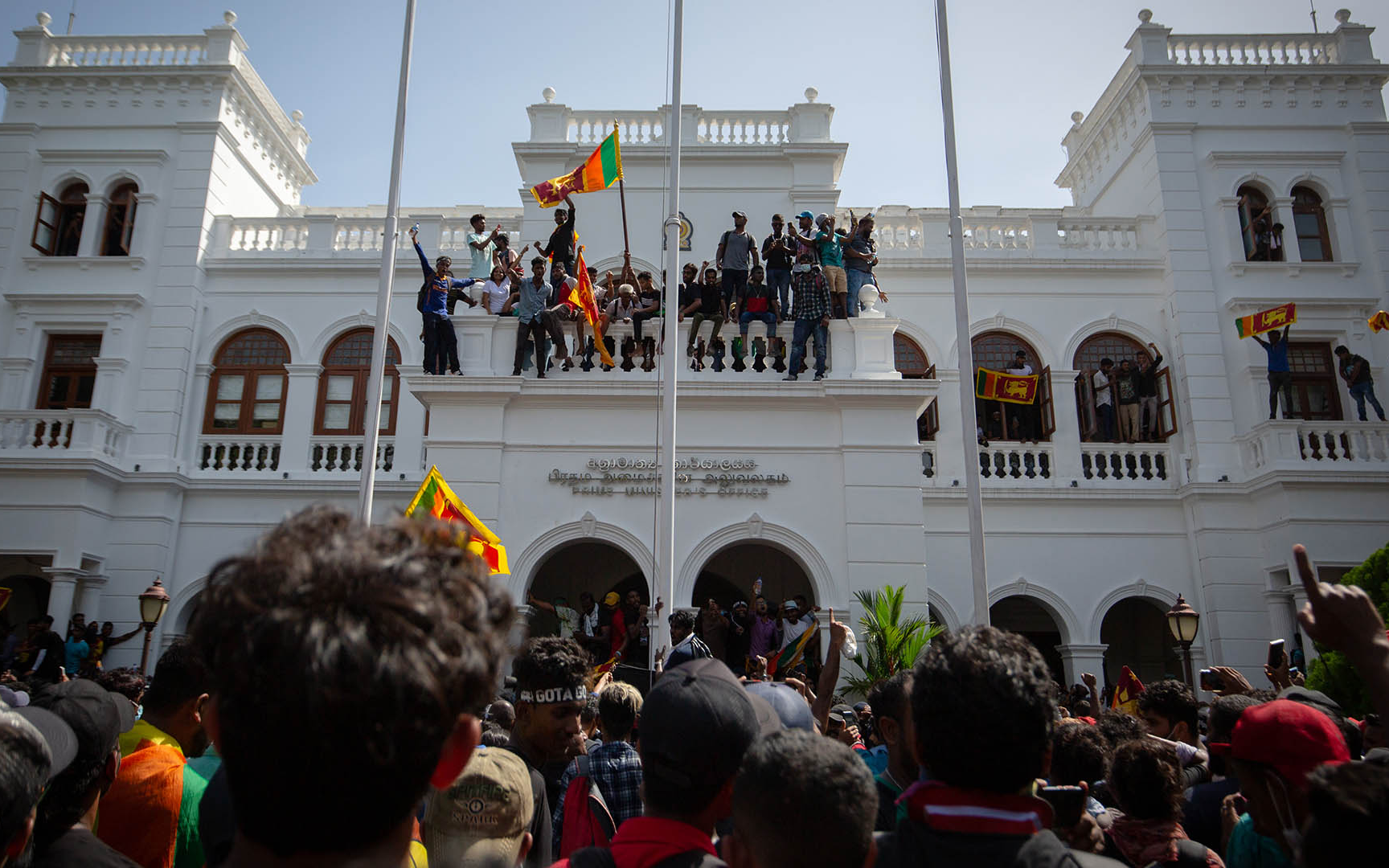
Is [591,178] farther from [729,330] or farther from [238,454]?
[238,454]

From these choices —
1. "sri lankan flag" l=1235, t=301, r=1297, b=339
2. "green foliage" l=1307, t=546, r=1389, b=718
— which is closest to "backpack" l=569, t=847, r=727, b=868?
"green foliage" l=1307, t=546, r=1389, b=718

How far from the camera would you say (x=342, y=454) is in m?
17.8

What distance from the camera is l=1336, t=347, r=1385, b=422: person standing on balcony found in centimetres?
→ 1675

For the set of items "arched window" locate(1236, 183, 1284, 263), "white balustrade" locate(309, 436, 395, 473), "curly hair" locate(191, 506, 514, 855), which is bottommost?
"curly hair" locate(191, 506, 514, 855)

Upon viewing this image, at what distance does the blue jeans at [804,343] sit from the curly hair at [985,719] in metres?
11.1

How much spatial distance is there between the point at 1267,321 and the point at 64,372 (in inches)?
884

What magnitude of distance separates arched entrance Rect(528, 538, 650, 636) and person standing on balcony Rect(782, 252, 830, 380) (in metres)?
5.17

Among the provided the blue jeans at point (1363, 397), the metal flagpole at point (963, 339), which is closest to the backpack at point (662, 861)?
the metal flagpole at point (963, 339)

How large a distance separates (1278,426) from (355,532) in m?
17.9

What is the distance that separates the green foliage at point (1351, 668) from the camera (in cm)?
1033

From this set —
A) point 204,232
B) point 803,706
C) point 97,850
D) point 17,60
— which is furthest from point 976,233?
point 17,60

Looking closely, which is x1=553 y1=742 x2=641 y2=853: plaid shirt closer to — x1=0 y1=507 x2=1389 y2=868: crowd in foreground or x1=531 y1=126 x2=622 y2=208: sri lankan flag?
x1=0 y1=507 x2=1389 y2=868: crowd in foreground

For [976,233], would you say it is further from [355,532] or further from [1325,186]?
[355,532]

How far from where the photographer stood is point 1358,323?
1794cm
